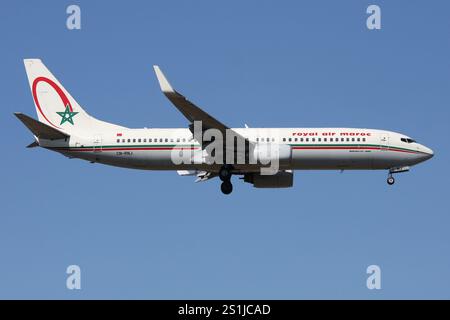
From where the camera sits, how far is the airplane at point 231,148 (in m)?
64.2

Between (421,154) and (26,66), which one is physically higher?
(26,66)

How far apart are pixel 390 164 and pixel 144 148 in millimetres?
16119

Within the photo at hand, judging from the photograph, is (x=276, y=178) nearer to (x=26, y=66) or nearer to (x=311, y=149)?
(x=311, y=149)

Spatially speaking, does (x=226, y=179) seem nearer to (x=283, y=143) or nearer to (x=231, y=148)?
(x=231, y=148)

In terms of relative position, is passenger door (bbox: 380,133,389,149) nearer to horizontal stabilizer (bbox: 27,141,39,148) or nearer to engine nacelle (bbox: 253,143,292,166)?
engine nacelle (bbox: 253,143,292,166)

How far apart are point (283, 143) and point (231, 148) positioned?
11.2 feet

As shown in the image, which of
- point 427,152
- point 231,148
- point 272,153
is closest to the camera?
point 272,153

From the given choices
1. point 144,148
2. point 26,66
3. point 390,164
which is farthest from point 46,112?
point 390,164

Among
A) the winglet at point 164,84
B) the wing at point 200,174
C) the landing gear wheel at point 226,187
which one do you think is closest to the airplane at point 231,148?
the landing gear wheel at point 226,187

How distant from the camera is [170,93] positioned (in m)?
57.9

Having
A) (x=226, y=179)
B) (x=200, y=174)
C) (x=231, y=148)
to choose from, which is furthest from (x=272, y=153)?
(x=200, y=174)

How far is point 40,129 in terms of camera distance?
64.4 metres

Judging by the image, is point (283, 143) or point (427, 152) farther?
point (427, 152)

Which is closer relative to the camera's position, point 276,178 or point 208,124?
point 208,124
